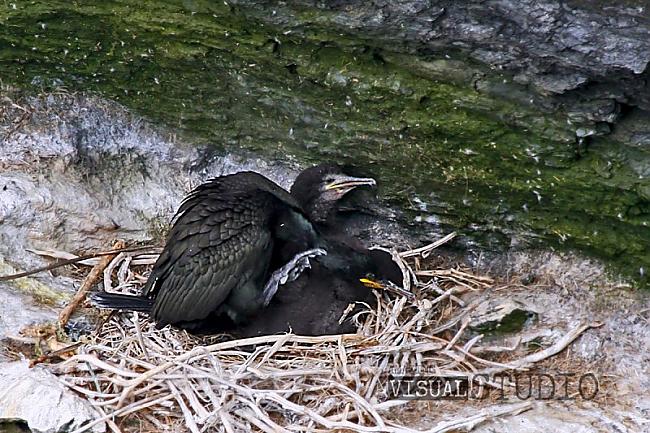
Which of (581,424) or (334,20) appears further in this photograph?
(334,20)

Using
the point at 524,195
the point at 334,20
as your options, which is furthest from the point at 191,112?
the point at 524,195

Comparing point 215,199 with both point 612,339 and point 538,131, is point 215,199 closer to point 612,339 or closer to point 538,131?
point 538,131

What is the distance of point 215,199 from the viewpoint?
5344mm

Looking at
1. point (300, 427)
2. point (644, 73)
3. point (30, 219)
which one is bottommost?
point (300, 427)

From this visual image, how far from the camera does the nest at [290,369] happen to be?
14.9 ft

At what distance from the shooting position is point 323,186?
5.58 meters

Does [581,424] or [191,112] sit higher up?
[191,112]

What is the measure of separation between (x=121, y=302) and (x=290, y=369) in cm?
92

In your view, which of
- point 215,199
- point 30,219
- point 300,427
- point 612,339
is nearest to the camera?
point 300,427

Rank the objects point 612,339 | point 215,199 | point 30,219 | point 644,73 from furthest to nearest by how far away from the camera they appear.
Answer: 1. point 30,219
2. point 215,199
3. point 612,339
4. point 644,73

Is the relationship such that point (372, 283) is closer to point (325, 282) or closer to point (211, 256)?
point (325, 282)

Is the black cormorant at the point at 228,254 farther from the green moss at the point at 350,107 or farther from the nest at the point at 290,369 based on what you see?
the green moss at the point at 350,107

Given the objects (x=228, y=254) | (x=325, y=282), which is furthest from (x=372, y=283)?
(x=228, y=254)

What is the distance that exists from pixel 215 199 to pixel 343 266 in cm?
71
